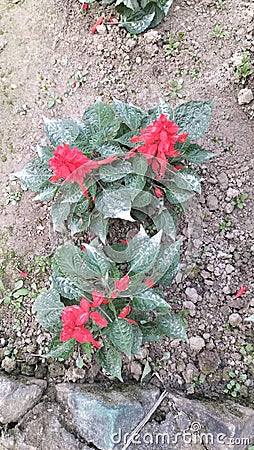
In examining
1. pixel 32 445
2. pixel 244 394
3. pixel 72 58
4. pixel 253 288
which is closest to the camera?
pixel 32 445

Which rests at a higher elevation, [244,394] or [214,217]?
[214,217]

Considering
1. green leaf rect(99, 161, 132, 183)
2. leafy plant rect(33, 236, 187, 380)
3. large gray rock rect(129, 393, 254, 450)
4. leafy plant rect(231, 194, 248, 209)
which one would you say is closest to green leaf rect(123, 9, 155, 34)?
green leaf rect(99, 161, 132, 183)

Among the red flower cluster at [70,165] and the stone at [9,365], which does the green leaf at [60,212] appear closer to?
the red flower cluster at [70,165]

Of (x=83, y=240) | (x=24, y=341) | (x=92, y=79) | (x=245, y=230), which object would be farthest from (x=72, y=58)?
(x=24, y=341)

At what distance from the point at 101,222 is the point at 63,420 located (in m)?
0.85

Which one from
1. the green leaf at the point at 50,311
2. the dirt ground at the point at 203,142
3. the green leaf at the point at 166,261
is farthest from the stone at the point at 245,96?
the green leaf at the point at 50,311

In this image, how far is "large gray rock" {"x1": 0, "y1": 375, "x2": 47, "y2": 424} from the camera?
2107mm

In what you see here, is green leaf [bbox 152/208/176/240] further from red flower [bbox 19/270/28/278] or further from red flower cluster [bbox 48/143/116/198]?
red flower [bbox 19/270/28/278]

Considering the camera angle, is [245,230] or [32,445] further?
[245,230]

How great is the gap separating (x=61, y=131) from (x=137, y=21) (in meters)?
0.94

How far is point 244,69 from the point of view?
2609 millimetres

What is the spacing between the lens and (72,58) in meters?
2.83

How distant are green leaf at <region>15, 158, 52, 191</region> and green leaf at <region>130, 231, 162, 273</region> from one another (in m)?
0.58

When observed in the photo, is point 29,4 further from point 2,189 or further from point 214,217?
point 214,217
